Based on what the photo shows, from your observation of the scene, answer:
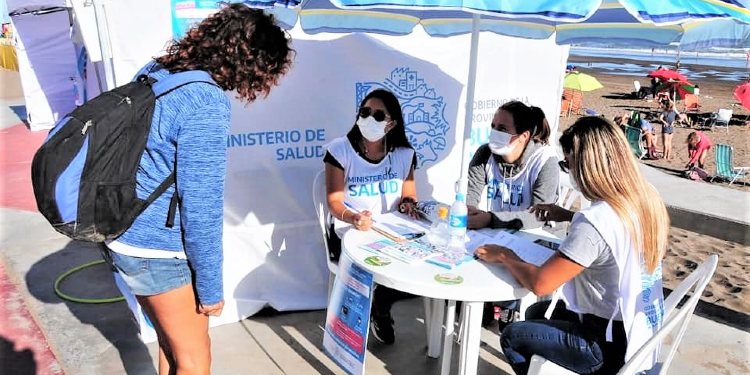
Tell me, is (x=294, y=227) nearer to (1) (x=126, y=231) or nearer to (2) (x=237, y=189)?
(2) (x=237, y=189)

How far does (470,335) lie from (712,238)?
4788mm

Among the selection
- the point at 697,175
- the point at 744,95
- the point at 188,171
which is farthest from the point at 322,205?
the point at 744,95

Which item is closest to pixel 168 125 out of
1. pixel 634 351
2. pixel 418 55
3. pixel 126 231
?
pixel 126 231

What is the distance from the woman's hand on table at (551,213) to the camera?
267 cm

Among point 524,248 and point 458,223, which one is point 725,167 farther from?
point 458,223

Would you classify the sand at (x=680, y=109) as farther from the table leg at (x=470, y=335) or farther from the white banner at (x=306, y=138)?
the table leg at (x=470, y=335)

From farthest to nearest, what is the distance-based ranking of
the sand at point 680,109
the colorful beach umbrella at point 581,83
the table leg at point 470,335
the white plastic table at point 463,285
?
the colorful beach umbrella at point 581,83 < the sand at point 680,109 < the table leg at point 470,335 < the white plastic table at point 463,285

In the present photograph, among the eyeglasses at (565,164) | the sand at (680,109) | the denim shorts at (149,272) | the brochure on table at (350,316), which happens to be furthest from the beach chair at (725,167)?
the denim shorts at (149,272)

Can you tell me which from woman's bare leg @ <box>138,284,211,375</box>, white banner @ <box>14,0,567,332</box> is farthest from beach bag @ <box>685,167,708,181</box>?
woman's bare leg @ <box>138,284,211,375</box>

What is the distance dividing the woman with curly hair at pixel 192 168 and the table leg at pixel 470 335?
0.98 metres

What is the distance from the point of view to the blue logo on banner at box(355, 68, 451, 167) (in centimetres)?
383

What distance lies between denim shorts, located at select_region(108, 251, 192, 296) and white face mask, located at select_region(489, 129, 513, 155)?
72.1 inches

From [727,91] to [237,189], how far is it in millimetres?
27813

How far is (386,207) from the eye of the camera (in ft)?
10.3
